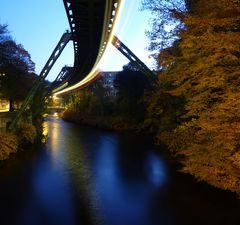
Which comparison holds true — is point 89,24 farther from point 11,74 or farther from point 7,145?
point 11,74

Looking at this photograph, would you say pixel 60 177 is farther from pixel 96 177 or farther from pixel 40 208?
pixel 40 208

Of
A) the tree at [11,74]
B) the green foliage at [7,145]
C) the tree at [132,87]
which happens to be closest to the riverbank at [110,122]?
the tree at [132,87]

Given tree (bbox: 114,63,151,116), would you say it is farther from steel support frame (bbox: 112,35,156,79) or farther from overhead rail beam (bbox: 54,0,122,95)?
overhead rail beam (bbox: 54,0,122,95)

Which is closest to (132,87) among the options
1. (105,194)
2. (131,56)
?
(131,56)

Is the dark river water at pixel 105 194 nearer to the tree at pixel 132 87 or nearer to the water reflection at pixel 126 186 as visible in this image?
the water reflection at pixel 126 186

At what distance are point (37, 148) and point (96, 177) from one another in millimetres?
11877

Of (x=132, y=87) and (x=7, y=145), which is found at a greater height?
(x=132, y=87)

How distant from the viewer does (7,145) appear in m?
23.2

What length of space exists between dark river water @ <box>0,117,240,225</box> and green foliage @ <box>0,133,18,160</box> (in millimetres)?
609

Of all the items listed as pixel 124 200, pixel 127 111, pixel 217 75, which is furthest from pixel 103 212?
pixel 127 111

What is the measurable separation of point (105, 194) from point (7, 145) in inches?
447

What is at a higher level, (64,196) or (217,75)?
(217,75)

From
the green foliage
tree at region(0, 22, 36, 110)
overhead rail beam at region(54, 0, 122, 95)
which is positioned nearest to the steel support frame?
overhead rail beam at region(54, 0, 122, 95)

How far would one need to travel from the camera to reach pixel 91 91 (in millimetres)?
67375
